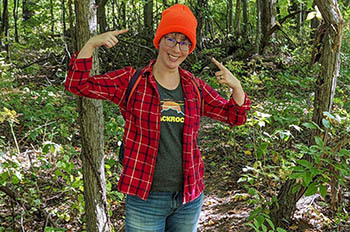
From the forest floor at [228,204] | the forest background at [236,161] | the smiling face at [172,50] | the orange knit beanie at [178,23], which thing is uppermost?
the orange knit beanie at [178,23]

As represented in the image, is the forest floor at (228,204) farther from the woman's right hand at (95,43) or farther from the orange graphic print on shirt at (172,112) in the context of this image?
the woman's right hand at (95,43)

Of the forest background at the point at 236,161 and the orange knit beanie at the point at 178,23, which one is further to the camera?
the forest background at the point at 236,161

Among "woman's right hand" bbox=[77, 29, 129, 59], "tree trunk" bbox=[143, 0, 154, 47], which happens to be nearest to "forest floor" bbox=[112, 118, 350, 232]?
"woman's right hand" bbox=[77, 29, 129, 59]

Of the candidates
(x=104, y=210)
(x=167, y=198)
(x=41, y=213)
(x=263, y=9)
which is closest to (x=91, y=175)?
(x=104, y=210)

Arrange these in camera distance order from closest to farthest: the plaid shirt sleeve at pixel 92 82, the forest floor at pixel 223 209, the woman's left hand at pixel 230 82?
the plaid shirt sleeve at pixel 92 82
the woman's left hand at pixel 230 82
the forest floor at pixel 223 209

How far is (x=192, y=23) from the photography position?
6.30 feet

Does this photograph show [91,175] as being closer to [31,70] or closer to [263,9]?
[31,70]

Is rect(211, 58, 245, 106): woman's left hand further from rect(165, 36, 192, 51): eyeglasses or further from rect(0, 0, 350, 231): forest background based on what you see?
rect(0, 0, 350, 231): forest background

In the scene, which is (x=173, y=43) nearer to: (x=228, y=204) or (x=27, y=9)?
(x=228, y=204)

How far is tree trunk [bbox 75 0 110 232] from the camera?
235 centimetres

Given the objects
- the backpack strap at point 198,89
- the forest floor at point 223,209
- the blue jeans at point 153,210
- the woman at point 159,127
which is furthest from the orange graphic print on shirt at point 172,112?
the forest floor at point 223,209

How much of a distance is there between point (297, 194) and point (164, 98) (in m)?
1.90

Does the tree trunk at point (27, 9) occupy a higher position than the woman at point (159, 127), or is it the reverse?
the tree trunk at point (27, 9)

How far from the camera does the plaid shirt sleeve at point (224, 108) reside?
79.7 inches
